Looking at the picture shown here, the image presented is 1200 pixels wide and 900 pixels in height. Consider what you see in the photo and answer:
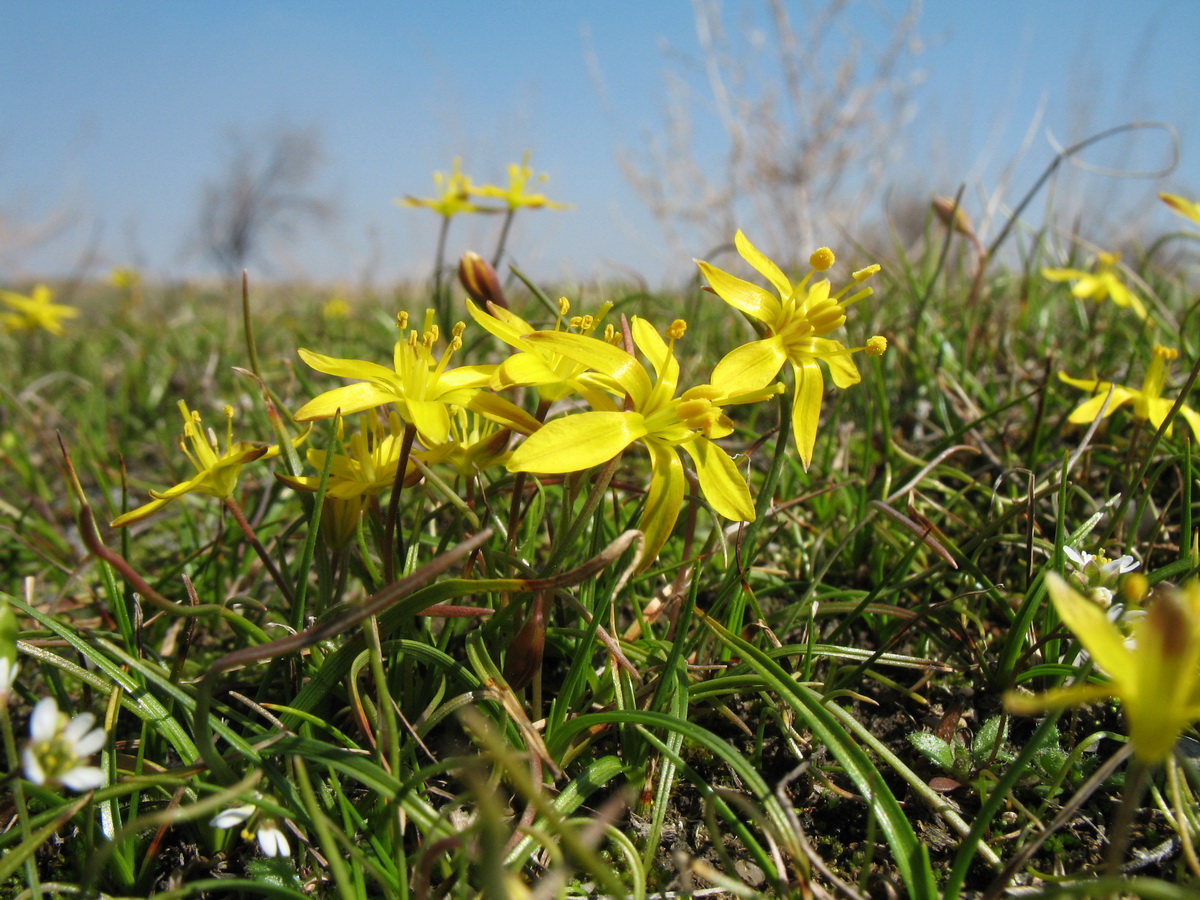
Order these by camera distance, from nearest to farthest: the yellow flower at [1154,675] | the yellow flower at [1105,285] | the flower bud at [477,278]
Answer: the yellow flower at [1154,675] → the flower bud at [477,278] → the yellow flower at [1105,285]

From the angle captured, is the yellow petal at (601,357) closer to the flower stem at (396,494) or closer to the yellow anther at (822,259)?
the flower stem at (396,494)

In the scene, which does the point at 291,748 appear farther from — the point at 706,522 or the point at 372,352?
the point at 372,352

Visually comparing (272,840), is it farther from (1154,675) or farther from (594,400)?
(1154,675)

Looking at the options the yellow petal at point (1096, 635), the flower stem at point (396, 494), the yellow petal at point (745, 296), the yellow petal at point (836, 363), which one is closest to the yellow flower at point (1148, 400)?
the yellow petal at point (836, 363)

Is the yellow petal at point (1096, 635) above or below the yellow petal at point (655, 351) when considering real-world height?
below

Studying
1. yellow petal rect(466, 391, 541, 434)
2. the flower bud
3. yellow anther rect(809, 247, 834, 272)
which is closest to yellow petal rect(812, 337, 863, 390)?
yellow anther rect(809, 247, 834, 272)

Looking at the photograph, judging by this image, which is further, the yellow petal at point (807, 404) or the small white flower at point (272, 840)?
the yellow petal at point (807, 404)
